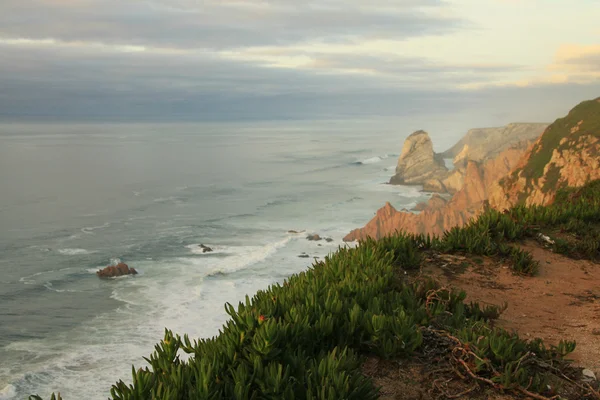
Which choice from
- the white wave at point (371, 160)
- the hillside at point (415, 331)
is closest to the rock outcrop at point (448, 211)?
the hillside at point (415, 331)

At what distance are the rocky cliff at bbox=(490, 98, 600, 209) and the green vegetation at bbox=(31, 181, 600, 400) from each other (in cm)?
4211

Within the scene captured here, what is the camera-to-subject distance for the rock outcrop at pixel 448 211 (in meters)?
69.4

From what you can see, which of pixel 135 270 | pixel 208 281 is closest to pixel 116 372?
pixel 208 281

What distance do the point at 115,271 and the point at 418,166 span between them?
95.0 metres

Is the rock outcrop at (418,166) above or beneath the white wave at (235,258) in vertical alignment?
above

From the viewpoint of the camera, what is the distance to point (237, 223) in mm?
78250

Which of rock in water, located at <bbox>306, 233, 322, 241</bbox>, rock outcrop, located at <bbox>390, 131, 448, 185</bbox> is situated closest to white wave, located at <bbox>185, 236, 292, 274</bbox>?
rock in water, located at <bbox>306, 233, 322, 241</bbox>

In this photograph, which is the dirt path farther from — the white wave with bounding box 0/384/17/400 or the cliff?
the cliff

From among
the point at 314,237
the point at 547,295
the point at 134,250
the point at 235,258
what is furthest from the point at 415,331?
the point at 314,237

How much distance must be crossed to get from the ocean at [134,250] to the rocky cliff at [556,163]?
853 inches

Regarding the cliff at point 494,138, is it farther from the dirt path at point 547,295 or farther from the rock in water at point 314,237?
the dirt path at point 547,295

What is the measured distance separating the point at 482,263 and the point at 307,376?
236 inches

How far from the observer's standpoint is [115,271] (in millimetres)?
51875

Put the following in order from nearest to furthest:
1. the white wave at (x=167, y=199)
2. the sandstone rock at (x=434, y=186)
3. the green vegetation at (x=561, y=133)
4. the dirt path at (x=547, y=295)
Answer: the dirt path at (x=547, y=295)
the green vegetation at (x=561, y=133)
the white wave at (x=167, y=199)
the sandstone rock at (x=434, y=186)
